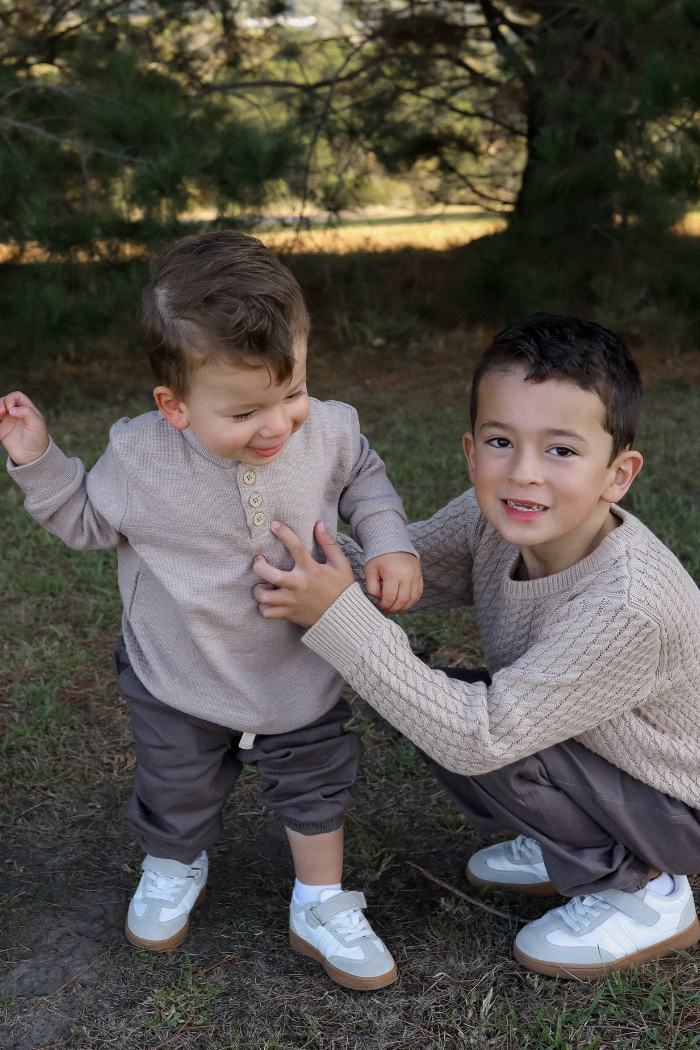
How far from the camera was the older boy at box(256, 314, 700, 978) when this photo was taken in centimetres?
136

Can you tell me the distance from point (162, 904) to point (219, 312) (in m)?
0.94

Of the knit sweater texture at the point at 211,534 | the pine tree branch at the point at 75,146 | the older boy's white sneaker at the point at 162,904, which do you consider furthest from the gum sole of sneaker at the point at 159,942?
the pine tree branch at the point at 75,146

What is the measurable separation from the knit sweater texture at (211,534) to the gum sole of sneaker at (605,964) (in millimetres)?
486

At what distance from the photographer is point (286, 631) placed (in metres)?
1.47

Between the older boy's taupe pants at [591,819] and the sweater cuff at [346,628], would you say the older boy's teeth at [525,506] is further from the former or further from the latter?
the older boy's taupe pants at [591,819]

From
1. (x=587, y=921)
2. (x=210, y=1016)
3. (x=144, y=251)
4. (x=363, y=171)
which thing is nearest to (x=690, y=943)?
(x=587, y=921)

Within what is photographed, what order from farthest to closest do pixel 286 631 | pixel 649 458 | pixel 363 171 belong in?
1. pixel 363 171
2. pixel 649 458
3. pixel 286 631

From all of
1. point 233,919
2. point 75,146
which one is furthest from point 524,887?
point 75,146

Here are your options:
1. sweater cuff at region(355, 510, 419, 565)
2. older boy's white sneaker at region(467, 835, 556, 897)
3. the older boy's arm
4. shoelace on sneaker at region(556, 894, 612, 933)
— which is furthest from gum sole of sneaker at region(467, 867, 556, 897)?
sweater cuff at region(355, 510, 419, 565)

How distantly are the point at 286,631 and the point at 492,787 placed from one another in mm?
392

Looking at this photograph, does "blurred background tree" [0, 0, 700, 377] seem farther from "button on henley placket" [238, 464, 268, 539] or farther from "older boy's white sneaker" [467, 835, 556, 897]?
"older boy's white sneaker" [467, 835, 556, 897]

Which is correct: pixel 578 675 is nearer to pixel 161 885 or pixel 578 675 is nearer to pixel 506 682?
pixel 506 682

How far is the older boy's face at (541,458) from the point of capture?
1.37 meters

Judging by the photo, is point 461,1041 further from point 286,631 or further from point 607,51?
point 607,51
